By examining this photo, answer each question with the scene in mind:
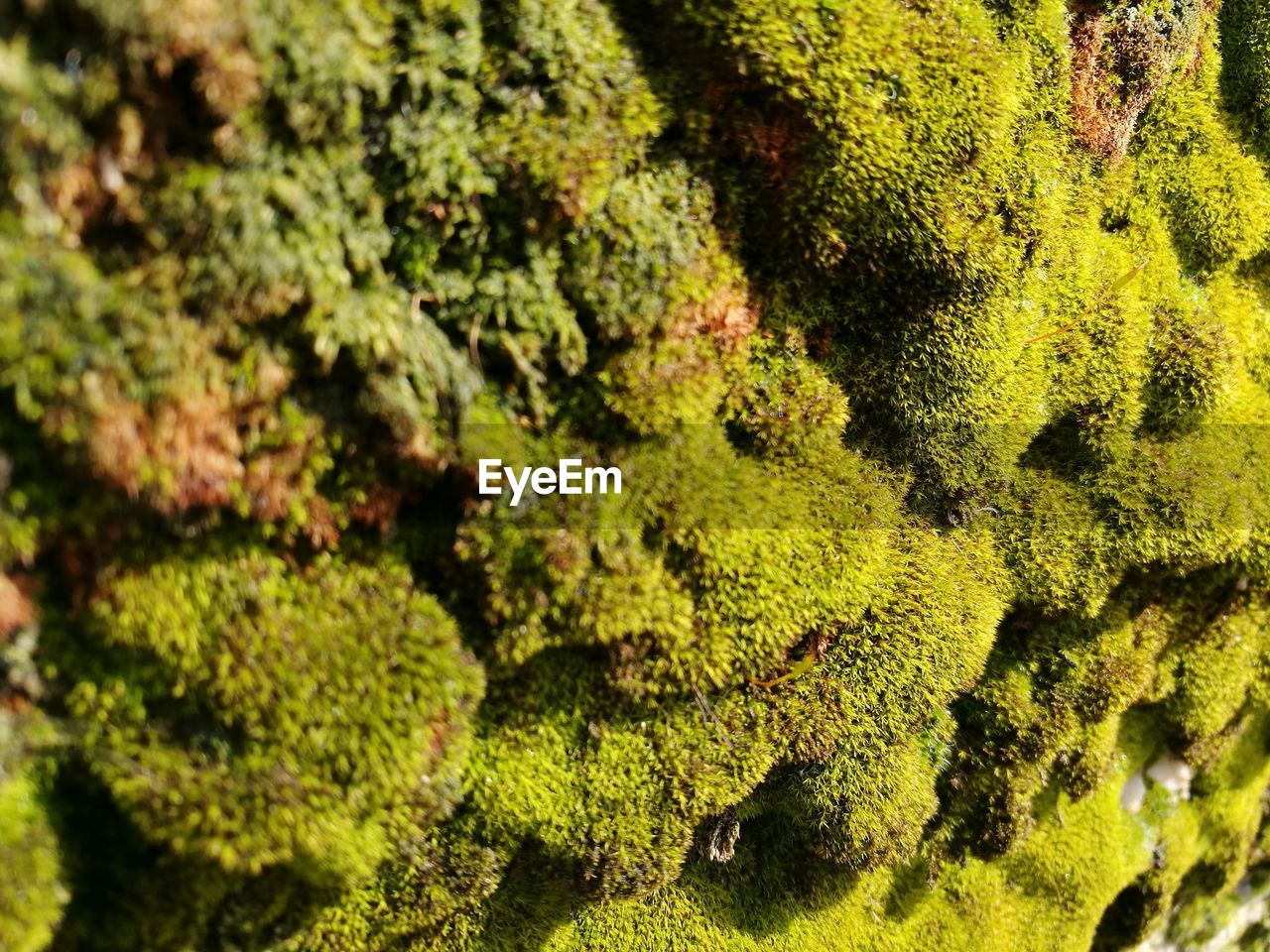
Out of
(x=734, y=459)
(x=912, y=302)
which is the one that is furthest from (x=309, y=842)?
(x=912, y=302)

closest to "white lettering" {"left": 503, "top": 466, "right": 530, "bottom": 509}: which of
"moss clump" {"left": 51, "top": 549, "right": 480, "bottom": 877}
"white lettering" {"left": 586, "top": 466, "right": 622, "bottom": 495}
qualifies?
"white lettering" {"left": 586, "top": 466, "right": 622, "bottom": 495}

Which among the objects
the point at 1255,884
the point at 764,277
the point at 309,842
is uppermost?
the point at 764,277

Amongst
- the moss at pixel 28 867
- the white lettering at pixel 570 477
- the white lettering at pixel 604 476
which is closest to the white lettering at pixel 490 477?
the white lettering at pixel 570 477

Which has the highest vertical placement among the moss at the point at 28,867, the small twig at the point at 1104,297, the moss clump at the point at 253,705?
the small twig at the point at 1104,297

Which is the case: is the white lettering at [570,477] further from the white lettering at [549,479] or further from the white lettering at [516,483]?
the white lettering at [516,483]

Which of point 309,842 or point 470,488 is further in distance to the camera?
point 470,488

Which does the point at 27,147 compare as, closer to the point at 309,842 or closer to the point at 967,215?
the point at 309,842

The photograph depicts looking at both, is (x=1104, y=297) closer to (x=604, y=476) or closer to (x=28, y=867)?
(x=604, y=476)

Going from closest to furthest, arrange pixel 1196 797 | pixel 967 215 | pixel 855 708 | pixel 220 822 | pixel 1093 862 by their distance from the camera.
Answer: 1. pixel 220 822
2. pixel 967 215
3. pixel 855 708
4. pixel 1093 862
5. pixel 1196 797
